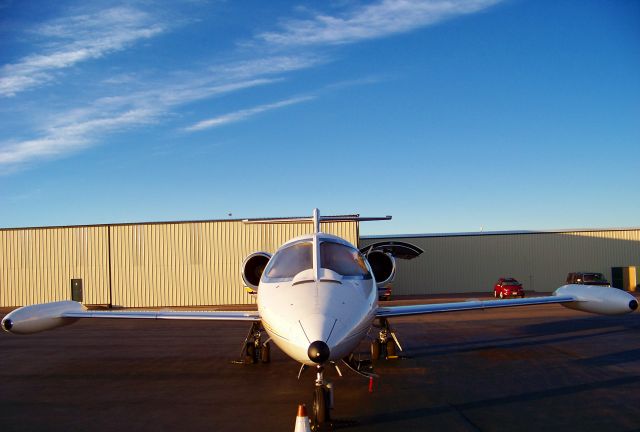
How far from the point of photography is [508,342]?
15859mm

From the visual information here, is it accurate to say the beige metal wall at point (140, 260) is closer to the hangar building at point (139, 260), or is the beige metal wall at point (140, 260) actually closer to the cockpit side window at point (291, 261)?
the hangar building at point (139, 260)

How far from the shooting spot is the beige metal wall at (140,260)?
1470 inches

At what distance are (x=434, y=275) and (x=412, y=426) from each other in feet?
140

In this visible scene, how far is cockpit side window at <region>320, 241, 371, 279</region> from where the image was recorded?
29.6 ft

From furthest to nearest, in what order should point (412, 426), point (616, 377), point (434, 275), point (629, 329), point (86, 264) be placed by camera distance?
1. point (434, 275)
2. point (86, 264)
3. point (629, 329)
4. point (616, 377)
5. point (412, 426)

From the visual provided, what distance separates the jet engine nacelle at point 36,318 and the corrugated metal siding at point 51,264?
27581mm

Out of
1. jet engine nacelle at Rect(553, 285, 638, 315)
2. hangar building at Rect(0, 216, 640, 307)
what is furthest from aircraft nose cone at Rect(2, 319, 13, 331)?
hangar building at Rect(0, 216, 640, 307)

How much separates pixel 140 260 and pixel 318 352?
33790mm

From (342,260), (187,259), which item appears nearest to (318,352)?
(342,260)

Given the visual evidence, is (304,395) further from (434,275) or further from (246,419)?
(434,275)

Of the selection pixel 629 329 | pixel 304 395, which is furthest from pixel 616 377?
pixel 629 329

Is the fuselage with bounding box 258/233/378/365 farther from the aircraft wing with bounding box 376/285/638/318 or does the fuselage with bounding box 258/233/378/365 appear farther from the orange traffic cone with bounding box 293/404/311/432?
the aircraft wing with bounding box 376/285/638/318

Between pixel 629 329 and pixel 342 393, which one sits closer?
pixel 342 393

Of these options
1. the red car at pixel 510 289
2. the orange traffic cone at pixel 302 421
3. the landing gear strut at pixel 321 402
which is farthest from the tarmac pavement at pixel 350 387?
the red car at pixel 510 289
